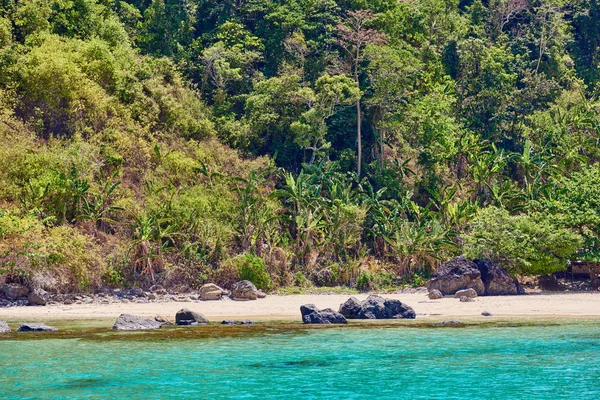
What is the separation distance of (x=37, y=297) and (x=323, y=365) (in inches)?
637

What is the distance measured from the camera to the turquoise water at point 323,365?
16.8 meters

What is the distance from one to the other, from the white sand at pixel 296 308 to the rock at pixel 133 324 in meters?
3.28

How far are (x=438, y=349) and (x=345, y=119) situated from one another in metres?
25.9

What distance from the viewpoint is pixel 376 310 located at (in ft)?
94.6

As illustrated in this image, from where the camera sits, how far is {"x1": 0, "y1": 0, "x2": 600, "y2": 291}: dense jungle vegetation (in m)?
36.0

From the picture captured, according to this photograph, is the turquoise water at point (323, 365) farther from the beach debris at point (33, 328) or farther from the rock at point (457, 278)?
the rock at point (457, 278)

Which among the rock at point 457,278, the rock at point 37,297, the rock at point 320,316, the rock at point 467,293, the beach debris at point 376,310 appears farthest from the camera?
the rock at point 457,278

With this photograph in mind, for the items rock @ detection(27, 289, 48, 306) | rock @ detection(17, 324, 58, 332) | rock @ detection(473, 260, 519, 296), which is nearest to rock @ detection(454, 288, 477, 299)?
rock @ detection(473, 260, 519, 296)

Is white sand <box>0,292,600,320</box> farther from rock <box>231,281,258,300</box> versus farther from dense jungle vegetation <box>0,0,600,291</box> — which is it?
dense jungle vegetation <box>0,0,600,291</box>

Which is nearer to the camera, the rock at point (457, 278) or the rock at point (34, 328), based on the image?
the rock at point (34, 328)

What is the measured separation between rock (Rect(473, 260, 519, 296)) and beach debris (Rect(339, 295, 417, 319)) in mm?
6476

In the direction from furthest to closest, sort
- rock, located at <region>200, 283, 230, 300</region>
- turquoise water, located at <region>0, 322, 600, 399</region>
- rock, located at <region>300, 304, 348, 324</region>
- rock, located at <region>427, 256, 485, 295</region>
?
1. rock, located at <region>200, 283, 230, 300</region>
2. rock, located at <region>427, 256, 485, 295</region>
3. rock, located at <region>300, 304, 348, 324</region>
4. turquoise water, located at <region>0, 322, 600, 399</region>

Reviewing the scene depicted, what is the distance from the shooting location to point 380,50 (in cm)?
4497

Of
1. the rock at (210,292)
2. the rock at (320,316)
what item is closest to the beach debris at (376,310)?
the rock at (320,316)
